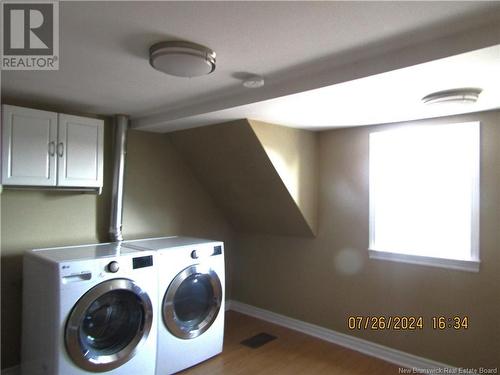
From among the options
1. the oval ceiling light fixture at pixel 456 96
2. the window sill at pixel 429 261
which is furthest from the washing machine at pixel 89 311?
the oval ceiling light fixture at pixel 456 96

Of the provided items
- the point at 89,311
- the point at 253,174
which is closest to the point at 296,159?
the point at 253,174

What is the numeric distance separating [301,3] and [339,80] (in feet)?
2.14

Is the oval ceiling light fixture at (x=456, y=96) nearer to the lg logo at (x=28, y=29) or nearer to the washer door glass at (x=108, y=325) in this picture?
the lg logo at (x=28, y=29)

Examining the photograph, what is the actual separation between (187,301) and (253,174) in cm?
123

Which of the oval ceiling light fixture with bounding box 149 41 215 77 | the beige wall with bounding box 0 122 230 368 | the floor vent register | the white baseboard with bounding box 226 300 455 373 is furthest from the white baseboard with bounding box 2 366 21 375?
the oval ceiling light fixture with bounding box 149 41 215 77

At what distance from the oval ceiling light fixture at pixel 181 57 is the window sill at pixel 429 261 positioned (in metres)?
2.16

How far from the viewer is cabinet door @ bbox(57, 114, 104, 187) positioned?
2.50 metres

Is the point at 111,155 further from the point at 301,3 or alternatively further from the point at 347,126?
the point at 301,3

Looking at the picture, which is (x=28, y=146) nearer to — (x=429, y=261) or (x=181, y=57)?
(x=181, y=57)

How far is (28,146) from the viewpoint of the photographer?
2.34 m

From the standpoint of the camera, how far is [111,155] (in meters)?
3.03

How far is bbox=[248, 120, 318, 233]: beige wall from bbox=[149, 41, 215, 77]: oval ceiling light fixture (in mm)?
1143

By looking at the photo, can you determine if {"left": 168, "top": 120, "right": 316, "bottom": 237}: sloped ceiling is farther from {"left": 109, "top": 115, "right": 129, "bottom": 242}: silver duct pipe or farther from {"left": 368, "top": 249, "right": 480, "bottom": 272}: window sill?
{"left": 368, "top": 249, "right": 480, "bottom": 272}: window sill

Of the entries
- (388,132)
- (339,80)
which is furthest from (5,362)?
(388,132)
